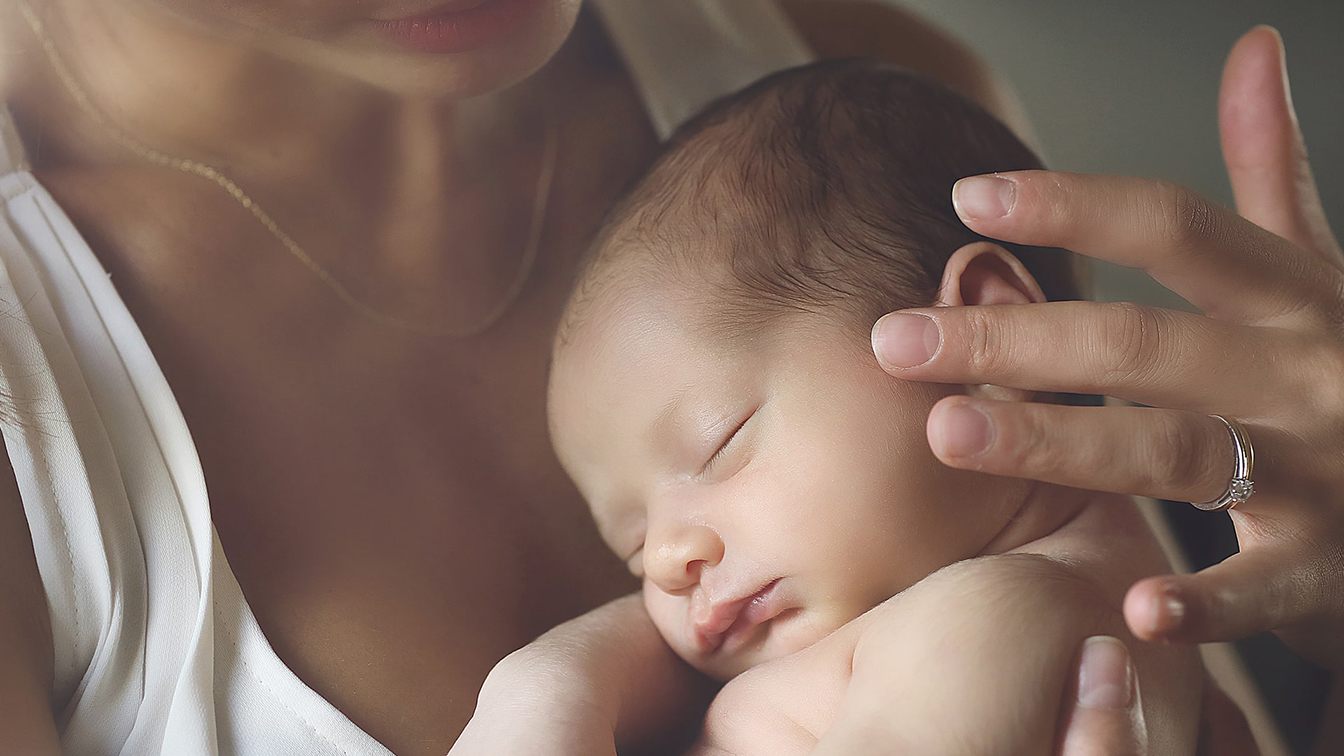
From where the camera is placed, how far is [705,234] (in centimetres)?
59

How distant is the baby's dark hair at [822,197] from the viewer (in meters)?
0.57

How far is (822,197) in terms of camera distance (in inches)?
23.2

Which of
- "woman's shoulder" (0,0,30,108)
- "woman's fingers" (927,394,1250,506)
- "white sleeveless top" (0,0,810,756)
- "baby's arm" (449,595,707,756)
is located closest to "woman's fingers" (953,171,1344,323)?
"woman's fingers" (927,394,1250,506)

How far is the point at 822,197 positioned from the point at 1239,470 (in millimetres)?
272

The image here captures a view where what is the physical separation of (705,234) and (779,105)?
0.12 metres

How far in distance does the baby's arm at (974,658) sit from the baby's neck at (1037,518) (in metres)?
0.05

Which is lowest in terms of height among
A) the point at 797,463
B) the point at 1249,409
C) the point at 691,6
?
the point at 1249,409

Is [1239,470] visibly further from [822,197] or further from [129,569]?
[129,569]

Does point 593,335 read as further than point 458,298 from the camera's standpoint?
No

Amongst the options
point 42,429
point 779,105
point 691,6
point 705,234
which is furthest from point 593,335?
point 691,6

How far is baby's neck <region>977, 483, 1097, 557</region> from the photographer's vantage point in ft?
1.83

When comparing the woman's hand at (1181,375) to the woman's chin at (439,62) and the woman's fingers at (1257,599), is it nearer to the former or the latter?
the woman's fingers at (1257,599)

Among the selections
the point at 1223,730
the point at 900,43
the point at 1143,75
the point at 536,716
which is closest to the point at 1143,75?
the point at 1143,75

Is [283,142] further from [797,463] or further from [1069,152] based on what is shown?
[1069,152]
